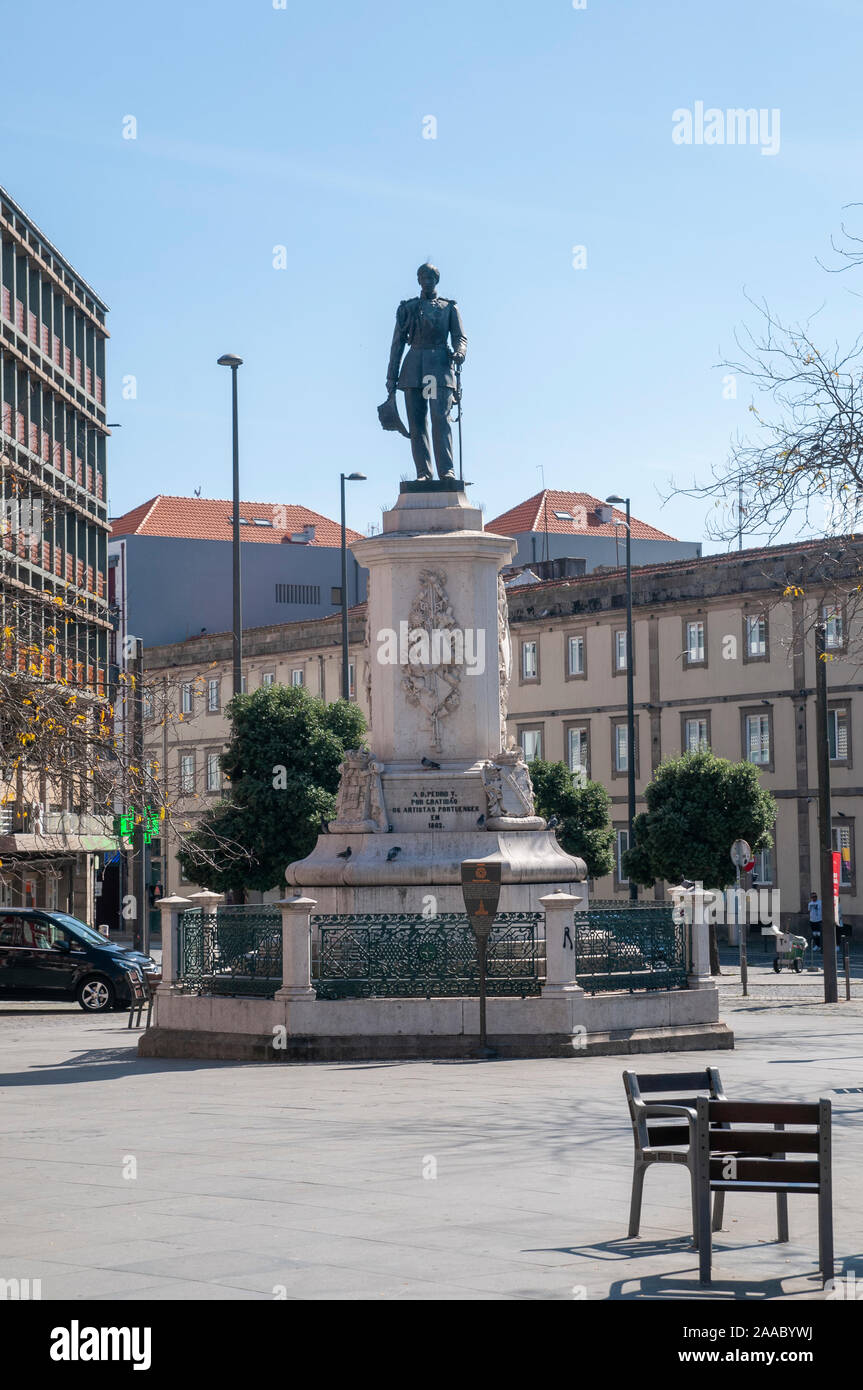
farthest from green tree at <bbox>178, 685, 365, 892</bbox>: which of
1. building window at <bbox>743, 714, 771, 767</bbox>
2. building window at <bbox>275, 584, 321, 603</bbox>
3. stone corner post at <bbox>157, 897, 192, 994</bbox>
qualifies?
building window at <bbox>275, 584, 321, 603</bbox>

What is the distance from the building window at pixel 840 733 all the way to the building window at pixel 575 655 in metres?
10.9

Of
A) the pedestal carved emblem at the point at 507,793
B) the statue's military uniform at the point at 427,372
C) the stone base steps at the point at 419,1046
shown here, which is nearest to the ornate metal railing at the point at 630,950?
the stone base steps at the point at 419,1046

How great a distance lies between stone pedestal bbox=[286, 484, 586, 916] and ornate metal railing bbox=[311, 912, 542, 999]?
1.00 m

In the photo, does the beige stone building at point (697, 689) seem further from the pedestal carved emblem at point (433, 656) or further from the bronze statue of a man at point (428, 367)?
the pedestal carved emblem at point (433, 656)

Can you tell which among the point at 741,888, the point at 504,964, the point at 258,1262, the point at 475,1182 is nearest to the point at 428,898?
the point at 504,964

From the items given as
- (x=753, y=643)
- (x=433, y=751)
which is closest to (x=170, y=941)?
(x=433, y=751)

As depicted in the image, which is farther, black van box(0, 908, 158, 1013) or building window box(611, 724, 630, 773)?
building window box(611, 724, 630, 773)

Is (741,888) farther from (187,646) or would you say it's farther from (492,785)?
(187,646)

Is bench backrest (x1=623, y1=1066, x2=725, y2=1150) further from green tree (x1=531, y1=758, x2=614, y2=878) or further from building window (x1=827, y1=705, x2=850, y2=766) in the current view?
building window (x1=827, y1=705, x2=850, y2=766)

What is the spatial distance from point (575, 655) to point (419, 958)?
45663mm

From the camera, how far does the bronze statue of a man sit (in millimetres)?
22359

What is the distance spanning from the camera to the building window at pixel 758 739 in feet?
190

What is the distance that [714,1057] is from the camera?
1906 centimetres

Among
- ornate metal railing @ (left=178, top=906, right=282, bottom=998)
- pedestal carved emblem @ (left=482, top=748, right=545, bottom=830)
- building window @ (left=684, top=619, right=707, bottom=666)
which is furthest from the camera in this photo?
building window @ (left=684, top=619, right=707, bottom=666)
